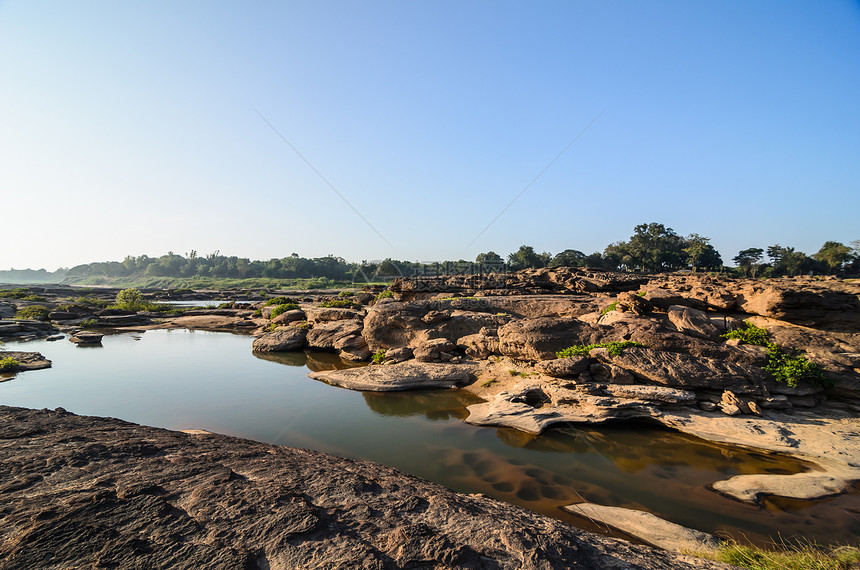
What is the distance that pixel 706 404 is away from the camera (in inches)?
389

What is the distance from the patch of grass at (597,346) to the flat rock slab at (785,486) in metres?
4.51

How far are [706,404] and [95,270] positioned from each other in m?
217

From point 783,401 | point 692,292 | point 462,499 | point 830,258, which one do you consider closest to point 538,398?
point 783,401

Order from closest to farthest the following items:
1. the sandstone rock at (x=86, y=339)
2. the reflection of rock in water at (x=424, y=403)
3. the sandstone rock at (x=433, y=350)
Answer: the reflection of rock in water at (x=424, y=403)
the sandstone rock at (x=433, y=350)
the sandstone rock at (x=86, y=339)

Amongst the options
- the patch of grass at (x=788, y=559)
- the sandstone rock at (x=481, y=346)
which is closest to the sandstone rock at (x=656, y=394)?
the patch of grass at (x=788, y=559)

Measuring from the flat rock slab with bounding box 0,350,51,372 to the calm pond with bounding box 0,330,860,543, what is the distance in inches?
20.6

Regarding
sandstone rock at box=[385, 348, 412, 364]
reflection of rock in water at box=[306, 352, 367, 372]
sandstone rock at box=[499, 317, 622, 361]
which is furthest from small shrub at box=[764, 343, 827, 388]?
reflection of rock in water at box=[306, 352, 367, 372]

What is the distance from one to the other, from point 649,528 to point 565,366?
6.00 m

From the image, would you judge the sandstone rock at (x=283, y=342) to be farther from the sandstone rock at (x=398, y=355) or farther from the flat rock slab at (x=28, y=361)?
the flat rock slab at (x=28, y=361)

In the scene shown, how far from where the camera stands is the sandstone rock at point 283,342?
21.3m

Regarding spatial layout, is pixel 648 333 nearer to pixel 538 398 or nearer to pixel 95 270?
pixel 538 398

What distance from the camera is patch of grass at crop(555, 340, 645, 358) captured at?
1141 centimetres

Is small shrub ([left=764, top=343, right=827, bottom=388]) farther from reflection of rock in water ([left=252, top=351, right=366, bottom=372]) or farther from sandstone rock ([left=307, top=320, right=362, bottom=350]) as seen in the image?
sandstone rock ([left=307, top=320, right=362, bottom=350])

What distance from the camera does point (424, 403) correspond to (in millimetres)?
12484
